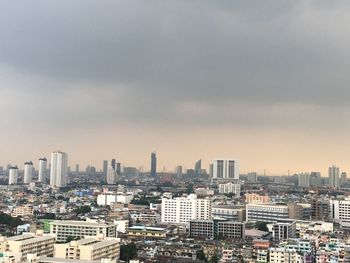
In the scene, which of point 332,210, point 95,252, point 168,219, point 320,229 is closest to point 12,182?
point 168,219

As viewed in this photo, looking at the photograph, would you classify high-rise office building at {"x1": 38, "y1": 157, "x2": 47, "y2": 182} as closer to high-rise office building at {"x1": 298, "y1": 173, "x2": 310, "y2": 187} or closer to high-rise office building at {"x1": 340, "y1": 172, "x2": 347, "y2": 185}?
high-rise office building at {"x1": 298, "y1": 173, "x2": 310, "y2": 187}

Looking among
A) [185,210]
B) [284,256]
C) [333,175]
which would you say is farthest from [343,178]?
[284,256]

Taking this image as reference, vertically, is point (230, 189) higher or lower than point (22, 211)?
higher

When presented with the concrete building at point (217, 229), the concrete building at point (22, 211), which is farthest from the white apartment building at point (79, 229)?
the concrete building at point (22, 211)

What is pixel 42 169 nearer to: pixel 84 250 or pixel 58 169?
pixel 58 169

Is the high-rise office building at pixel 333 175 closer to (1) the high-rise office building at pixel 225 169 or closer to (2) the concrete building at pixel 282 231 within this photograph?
(1) the high-rise office building at pixel 225 169
